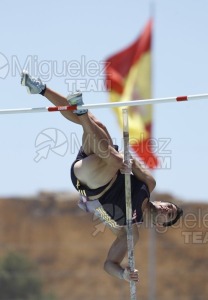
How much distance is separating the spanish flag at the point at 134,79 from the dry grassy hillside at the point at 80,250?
777 centimetres

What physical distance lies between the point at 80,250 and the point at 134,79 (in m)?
10.1

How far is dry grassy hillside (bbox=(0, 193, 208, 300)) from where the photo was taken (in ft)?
90.0

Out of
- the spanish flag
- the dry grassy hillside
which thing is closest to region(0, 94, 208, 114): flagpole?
the spanish flag

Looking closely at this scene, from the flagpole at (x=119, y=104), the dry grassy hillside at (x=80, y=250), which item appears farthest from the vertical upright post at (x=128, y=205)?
the dry grassy hillside at (x=80, y=250)

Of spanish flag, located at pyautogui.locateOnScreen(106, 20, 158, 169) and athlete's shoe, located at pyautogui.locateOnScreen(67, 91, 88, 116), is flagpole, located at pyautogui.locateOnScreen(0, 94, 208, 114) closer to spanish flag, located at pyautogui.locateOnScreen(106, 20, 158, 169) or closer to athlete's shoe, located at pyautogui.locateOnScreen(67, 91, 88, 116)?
athlete's shoe, located at pyautogui.locateOnScreen(67, 91, 88, 116)

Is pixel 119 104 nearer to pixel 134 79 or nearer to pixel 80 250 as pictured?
pixel 134 79

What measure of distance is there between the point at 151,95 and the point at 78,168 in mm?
9282

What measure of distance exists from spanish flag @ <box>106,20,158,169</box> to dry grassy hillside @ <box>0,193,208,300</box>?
7774 millimetres

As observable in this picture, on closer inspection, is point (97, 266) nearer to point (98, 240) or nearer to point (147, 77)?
point (98, 240)

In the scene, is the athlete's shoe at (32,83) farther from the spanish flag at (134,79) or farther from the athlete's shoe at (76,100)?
the spanish flag at (134,79)

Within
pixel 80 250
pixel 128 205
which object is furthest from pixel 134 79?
pixel 80 250

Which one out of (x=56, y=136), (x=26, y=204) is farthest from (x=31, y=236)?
(x=56, y=136)

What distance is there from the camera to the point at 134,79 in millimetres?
19656

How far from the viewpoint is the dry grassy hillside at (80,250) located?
27438mm
